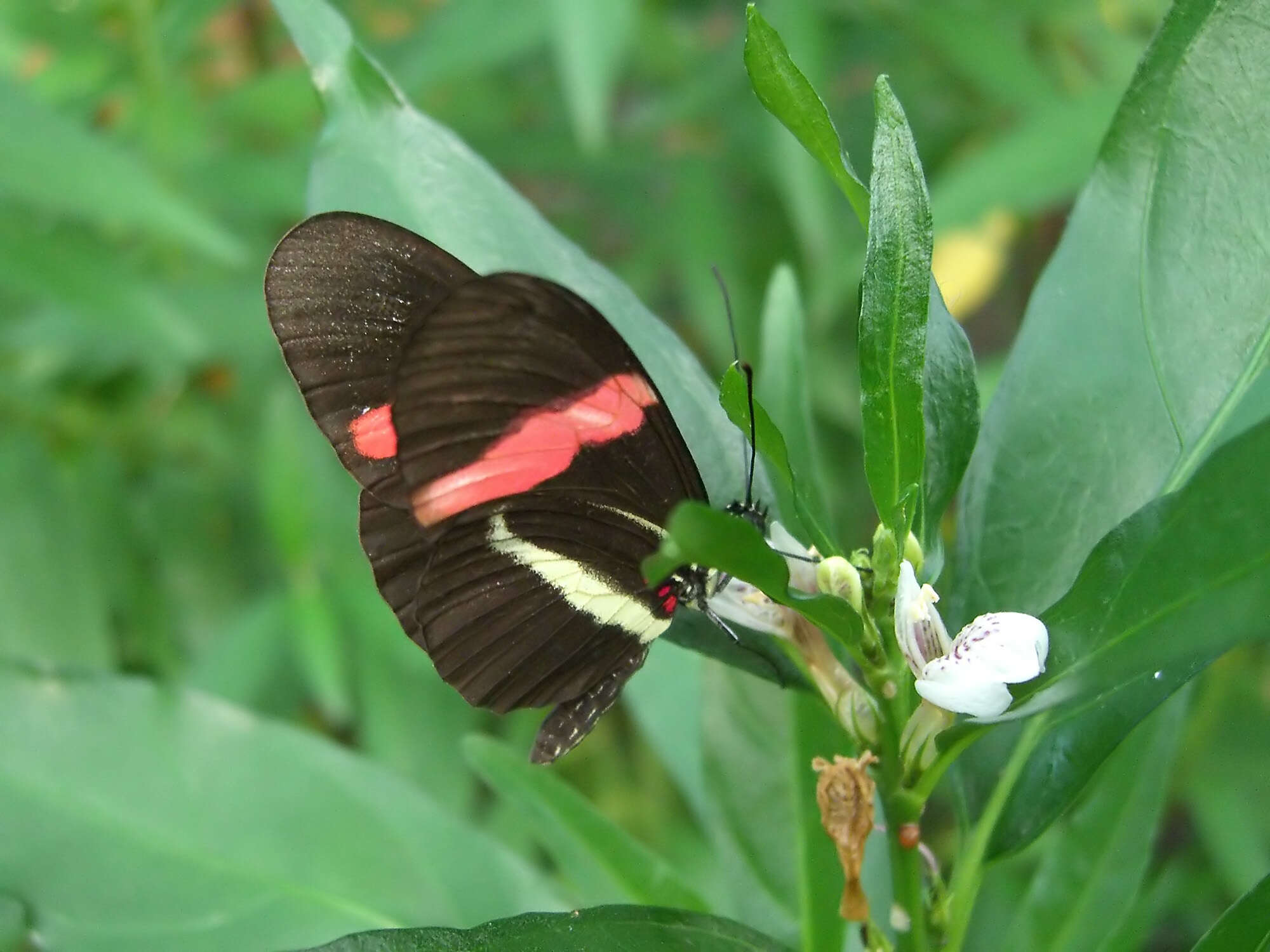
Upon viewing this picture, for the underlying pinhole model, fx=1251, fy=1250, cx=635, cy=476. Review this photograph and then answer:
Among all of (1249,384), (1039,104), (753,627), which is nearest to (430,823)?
(753,627)

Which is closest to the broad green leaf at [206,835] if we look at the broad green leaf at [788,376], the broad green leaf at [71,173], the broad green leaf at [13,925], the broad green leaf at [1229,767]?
the broad green leaf at [13,925]

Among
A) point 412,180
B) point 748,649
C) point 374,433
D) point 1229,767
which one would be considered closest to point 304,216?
point 412,180

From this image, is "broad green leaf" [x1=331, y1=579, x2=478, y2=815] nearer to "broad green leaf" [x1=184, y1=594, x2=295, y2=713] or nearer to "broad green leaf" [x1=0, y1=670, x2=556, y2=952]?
"broad green leaf" [x1=184, y1=594, x2=295, y2=713]

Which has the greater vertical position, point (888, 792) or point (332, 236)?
point (332, 236)

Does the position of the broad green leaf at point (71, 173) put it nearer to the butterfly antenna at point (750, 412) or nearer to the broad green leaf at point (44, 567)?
the broad green leaf at point (44, 567)

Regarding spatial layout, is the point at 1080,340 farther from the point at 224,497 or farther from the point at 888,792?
the point at 224,497

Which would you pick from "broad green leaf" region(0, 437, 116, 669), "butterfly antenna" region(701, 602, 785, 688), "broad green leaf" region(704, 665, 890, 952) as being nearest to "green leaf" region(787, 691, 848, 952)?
"broad green leaf" region(704, 665, 890, 952)
